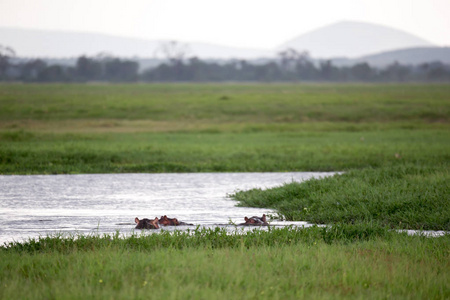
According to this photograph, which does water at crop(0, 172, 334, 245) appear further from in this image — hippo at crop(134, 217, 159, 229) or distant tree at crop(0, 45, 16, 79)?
distant tree at crop(0, 45, 16, 79)

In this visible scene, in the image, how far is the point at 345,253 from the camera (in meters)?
7.08

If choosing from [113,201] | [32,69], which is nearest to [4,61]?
[32,69]

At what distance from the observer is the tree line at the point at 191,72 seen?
11888 centimetres

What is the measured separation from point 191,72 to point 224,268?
132m

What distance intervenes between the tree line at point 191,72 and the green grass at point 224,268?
110627mm

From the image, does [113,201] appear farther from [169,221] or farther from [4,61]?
[4,61]

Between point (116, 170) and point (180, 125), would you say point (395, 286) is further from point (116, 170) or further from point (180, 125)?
point (180, 125)

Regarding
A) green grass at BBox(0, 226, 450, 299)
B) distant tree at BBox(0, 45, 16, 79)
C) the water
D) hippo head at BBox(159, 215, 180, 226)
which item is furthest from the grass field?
distant tree at BBox(0, 45, 16, 79)

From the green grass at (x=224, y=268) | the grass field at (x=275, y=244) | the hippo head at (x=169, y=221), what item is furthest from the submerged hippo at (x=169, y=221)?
the green grass at (x=224, y=268)

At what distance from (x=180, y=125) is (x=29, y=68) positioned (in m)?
86.4

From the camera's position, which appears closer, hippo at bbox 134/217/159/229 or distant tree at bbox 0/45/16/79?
hippo at bbox 134/217/159/229

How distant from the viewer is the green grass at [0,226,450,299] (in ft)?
18.0

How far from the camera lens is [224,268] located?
610 cm

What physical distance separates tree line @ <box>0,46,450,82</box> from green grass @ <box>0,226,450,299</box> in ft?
363
